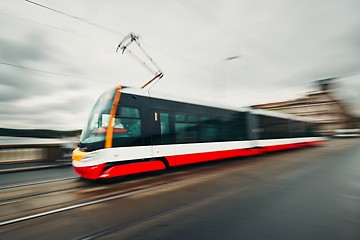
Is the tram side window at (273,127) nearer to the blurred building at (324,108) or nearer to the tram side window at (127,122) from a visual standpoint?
the tram side window at (127,122)

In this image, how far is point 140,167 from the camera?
602cm

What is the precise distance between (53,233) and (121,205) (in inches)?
49.7

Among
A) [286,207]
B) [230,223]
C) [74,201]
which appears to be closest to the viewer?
[230,223]

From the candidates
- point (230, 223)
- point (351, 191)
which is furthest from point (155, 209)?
point (351, 191)

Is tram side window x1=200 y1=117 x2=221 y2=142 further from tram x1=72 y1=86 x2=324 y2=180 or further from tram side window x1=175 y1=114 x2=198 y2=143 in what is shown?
tram side window x1=175 y1=114 x2=198 y2=143

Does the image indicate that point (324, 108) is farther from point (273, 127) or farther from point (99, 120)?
point (99, 120)

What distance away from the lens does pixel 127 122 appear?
19.4 feet

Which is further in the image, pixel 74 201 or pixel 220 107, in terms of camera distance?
pixel 220 107

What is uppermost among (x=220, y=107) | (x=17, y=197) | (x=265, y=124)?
(x=220, y=107)

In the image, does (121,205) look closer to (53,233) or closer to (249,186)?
(53,233)

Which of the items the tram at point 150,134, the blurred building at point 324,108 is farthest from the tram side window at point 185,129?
the blurred building at point 324,108

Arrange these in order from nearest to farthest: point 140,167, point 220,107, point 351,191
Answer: point 351,191 → point 140,167 → point 220,107

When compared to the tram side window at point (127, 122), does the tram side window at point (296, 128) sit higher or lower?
lower

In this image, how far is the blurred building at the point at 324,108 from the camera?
63.7 meters
